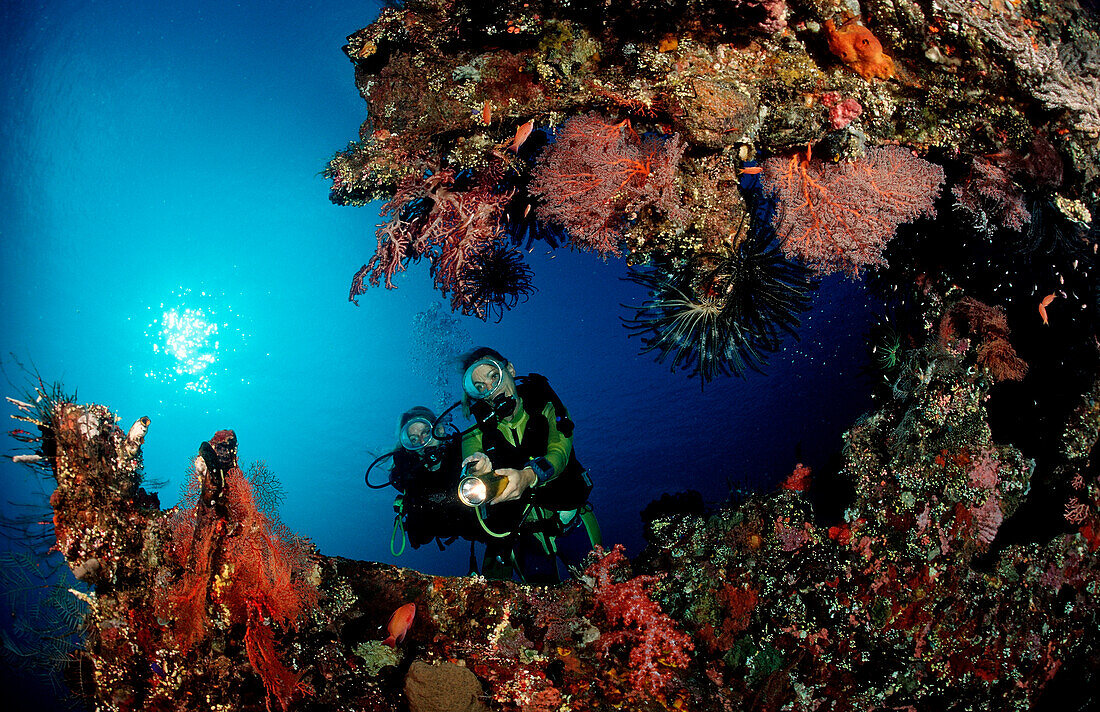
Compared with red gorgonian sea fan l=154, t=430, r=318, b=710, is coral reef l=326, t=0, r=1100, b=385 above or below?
above

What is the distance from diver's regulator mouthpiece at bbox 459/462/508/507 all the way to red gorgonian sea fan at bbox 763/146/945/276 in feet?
8.28

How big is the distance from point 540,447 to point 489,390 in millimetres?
841

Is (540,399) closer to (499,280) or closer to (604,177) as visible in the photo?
(499,280)

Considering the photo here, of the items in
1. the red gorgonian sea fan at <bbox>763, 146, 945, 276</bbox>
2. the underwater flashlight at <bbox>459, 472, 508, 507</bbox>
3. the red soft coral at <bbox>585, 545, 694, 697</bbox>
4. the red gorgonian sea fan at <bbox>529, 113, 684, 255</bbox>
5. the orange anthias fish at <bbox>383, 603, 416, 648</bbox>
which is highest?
the red gorgonian sea fan at <bbox>529, 113, 684, 255</bbox>

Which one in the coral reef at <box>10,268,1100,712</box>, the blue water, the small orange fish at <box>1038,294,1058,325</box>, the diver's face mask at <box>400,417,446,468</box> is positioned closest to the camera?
the coral reef at <box>10,268,1100,712</box>

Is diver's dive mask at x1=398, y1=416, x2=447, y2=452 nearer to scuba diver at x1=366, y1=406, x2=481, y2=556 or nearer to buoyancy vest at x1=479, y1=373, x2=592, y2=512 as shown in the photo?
scuba diver at x1=366, y1=406, x2=481, y2=556

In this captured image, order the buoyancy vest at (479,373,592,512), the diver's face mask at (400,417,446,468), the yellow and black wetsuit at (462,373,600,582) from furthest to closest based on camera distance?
the diver's face mask at (400,417,446,468)
the buoyancy vest at (479,373,592,512)
the yellow and black wetsuit at (462,373,600,582)

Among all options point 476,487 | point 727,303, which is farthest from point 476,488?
point 727,303

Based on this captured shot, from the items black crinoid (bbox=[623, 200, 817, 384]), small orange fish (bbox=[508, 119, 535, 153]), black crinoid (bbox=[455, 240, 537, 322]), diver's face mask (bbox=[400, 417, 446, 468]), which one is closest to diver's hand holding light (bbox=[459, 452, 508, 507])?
black crinoid (bbox=[623, 200, 817, 384])

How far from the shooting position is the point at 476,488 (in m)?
2.92

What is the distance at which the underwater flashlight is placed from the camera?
2.91 metres

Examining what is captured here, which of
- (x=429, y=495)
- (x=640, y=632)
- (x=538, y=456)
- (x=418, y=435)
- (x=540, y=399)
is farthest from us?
(x=418, y=435)

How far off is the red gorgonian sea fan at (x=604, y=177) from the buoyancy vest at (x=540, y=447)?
2.12m

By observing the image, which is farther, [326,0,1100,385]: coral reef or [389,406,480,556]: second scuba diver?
[389,406,480,556]: second scuba diver
